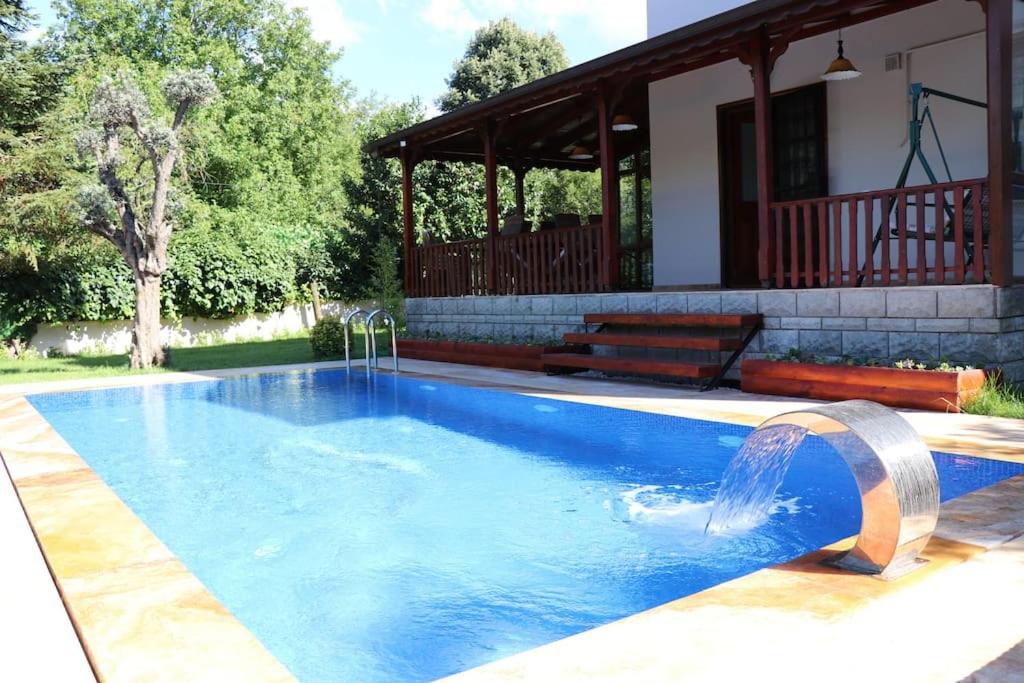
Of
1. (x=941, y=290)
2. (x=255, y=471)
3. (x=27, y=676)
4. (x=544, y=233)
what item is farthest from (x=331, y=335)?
(x=27, y=676)

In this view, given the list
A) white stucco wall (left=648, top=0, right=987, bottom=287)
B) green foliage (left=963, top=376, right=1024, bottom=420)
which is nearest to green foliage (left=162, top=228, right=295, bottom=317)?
white stucco wall (left=648, top=0, right=987, bottom=287)

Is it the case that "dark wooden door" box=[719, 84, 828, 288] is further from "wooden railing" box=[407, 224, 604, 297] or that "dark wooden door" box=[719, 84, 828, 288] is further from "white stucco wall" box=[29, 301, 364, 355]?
"white stucco wall" box=[29, 301, 364, 355]

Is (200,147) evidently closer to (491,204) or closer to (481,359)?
(491,204)

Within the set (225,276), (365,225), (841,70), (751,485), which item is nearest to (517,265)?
(841,70)

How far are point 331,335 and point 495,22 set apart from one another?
18813 mm

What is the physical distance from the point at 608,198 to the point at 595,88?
140 centimetres

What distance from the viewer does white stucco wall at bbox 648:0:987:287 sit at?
8.07m

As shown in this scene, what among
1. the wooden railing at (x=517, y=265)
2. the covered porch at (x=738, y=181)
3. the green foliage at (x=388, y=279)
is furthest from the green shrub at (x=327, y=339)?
the green foliage at (x=388, y=279)

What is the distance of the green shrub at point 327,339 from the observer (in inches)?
528

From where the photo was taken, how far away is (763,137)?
7969 mm

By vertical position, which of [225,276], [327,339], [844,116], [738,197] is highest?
[844,116]

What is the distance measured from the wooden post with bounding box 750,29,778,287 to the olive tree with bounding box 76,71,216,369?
318 inches

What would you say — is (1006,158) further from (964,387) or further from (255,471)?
(255,471)

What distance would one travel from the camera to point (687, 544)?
3.76 metres
